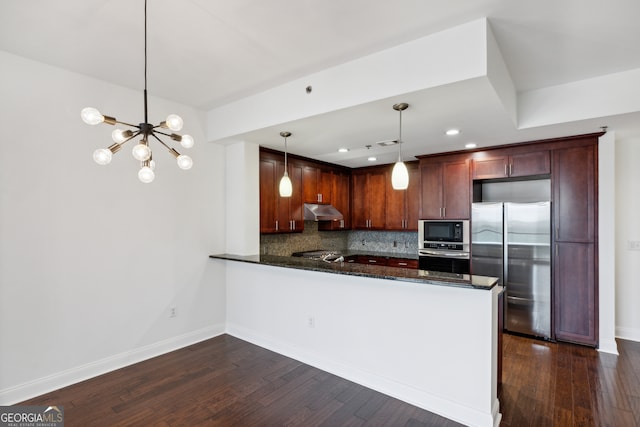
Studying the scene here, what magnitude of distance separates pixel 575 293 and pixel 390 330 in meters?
2.58

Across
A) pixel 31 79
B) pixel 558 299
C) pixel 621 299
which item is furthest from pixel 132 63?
pixel 621 299

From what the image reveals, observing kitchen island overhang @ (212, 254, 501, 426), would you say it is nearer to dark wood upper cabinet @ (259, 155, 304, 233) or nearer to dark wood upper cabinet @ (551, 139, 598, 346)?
dark wood upper cabinet @ (259, 155, 304, 233)

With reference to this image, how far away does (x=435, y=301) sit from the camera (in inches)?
98.7

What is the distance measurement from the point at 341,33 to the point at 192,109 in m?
2.32

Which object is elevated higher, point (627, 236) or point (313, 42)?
point (313, 42)

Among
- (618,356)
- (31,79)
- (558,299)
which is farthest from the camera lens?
(558,299)

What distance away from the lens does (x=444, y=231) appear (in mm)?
4520

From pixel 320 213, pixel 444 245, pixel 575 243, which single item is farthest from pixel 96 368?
pixel 575 243

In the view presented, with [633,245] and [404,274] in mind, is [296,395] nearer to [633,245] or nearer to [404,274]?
[404,274]

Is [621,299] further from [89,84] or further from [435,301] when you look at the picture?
[89,84]

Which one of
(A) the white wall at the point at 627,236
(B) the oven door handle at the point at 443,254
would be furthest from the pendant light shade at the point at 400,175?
(A) the white wall at the point at 627,236

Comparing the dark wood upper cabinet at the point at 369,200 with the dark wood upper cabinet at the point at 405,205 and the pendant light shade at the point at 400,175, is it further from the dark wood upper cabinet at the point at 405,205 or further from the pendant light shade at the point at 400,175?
the pendant light shade at the point at 400,175

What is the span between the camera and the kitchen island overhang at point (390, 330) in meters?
2.31

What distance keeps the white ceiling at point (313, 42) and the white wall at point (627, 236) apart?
2.34 feet
